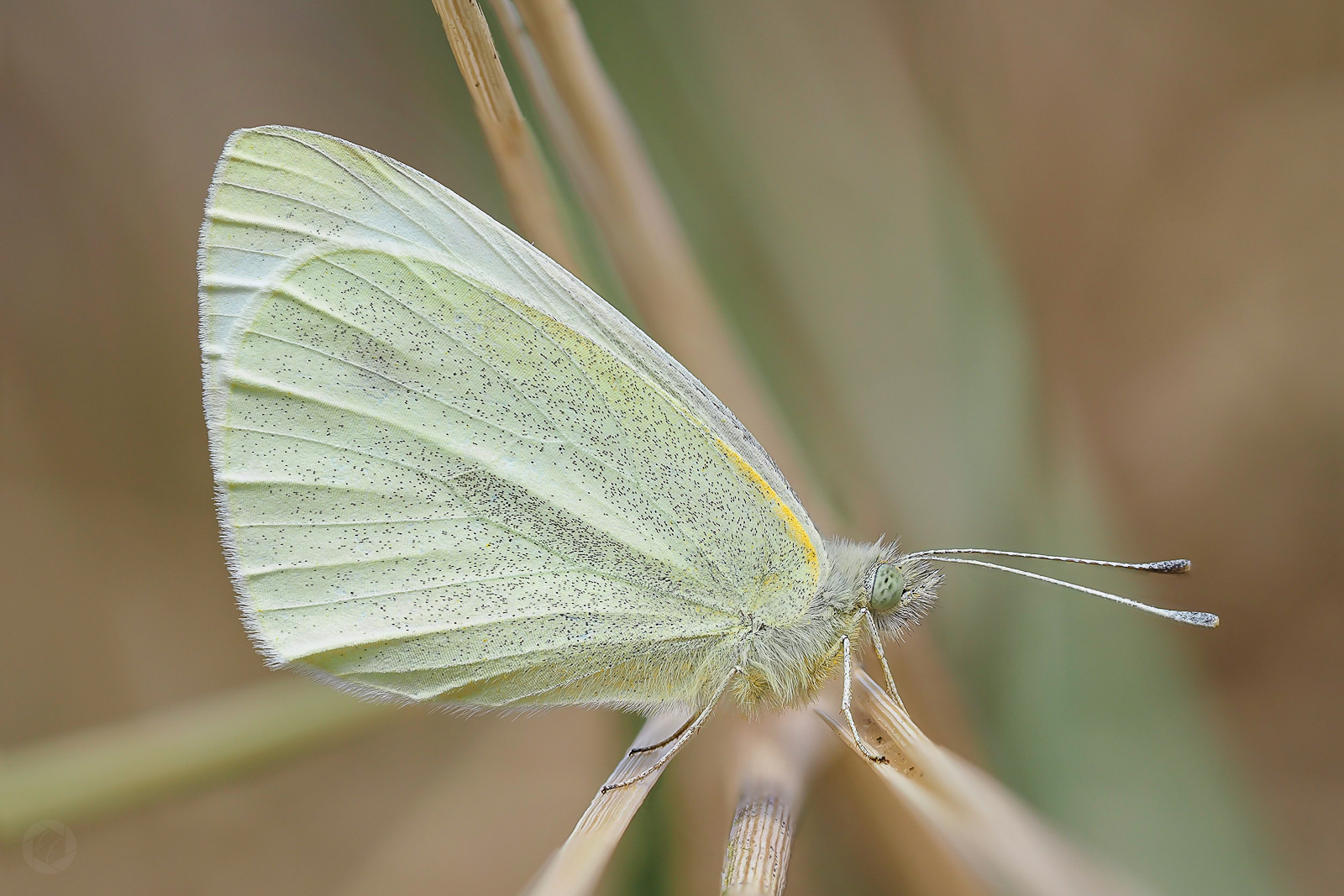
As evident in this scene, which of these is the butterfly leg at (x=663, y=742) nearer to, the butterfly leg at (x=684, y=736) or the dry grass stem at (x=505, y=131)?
the butterfly leg at (x=684, y=736)

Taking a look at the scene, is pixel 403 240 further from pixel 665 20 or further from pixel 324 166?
pixel 665 20

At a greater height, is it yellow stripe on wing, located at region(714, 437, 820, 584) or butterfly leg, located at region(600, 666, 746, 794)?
yellow stripe on wing, located at region(714, 437, 820, 584)

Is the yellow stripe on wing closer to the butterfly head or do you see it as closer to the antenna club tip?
the butterfly head

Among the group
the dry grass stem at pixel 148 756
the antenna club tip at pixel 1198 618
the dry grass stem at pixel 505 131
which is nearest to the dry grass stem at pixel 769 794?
the antenna club tip at pixel 1198 618

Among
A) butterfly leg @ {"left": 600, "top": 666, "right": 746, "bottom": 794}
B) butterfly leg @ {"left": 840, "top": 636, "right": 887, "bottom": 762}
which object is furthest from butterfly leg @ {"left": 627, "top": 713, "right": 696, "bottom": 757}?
butterfly leg @ {"left": 840, "top": 636, "right": 887, "bottom": 762}

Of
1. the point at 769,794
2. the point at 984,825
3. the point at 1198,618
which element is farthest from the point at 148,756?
the point at 1198,618

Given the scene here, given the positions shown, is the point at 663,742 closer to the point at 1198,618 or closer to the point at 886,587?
the point at 886,587
